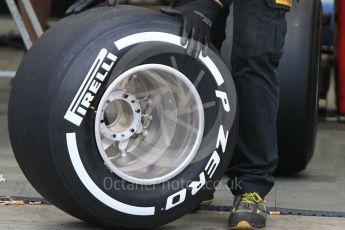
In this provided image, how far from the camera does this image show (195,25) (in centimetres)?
365

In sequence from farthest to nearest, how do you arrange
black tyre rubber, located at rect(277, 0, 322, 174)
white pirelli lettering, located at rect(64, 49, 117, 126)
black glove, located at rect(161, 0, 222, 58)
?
black tyre rubber, located at rect(277, 0, 322, 174)
black glove, located at rect(161, 0, 222, 58)
white pirelli lettering, located at rect(64, 49, 117, 126)

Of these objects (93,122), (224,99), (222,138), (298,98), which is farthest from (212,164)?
(298,98)

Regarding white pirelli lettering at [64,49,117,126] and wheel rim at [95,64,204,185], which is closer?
white pirelli lettering at [64,49,117,126]

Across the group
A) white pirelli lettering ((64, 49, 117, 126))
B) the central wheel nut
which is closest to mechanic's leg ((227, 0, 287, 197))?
the central wheel nut

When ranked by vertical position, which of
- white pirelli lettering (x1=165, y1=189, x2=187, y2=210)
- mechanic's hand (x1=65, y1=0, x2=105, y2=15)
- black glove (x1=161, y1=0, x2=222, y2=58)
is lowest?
white pirelli lettering (x1=165, y1=189, x2=187, y2=210)

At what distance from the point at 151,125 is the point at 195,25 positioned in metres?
0.48

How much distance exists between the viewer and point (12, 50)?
846 centimetres

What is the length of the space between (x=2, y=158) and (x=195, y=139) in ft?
5.80

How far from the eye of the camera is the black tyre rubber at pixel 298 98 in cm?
453

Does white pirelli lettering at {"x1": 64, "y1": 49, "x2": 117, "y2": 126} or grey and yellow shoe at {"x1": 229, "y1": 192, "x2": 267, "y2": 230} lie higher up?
white pirelli lettering at {"x1": 64, "y1": 49, "x2": 117, "y2": 126}

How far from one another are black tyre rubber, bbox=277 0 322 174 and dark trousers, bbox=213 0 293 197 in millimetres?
649

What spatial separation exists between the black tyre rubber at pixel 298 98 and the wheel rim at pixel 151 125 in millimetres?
916

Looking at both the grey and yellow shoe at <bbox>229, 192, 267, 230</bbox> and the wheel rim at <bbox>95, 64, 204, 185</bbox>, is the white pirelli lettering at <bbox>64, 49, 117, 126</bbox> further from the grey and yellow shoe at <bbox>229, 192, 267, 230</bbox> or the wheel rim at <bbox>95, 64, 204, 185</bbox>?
the grey and yellow shoe at <bbox>229, 192, 267, 230</bbox>

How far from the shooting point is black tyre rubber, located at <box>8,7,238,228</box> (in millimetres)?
3432
